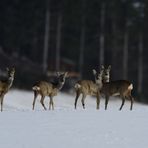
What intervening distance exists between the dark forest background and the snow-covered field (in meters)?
39.4

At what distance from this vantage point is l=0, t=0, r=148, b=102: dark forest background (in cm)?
6769

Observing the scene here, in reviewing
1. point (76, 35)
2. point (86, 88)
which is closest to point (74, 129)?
point (86, 88)

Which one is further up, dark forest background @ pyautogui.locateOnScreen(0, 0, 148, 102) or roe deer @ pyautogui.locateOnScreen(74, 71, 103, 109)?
dark forest background @ pyautogui.locateOnScreen(0, 0, 148, 102)

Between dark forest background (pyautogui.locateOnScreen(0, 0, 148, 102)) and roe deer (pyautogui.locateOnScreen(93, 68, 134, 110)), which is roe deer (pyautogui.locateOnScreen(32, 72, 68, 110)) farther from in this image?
dark forest background (pyautogui.locateOnScreen(0, 0, 148, 102))

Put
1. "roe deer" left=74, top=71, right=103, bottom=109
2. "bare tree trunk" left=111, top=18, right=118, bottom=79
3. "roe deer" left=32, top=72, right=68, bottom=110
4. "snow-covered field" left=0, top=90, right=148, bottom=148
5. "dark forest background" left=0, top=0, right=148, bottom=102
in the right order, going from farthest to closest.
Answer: "bare tree trunk" left=111, top=18, right=118, bottom=79 → "dark forest background" left=0, top=0, right=148, bottom=102 → "roe deer" left=32, top=72, right=68, bottom=110 → "roe deer" left=74, top=71, right=103, bottom=109 → "snow-covered field" left=0, top=90, right=148, bottom=148

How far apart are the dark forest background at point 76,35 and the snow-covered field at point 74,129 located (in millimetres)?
39414

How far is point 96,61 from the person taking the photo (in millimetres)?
73000

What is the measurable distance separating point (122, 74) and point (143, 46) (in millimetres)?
6734

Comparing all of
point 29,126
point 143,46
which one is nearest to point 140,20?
point 143,46

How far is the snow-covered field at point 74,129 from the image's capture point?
18.7 metres

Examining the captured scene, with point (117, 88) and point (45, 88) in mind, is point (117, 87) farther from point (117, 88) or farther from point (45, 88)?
point (45, 88)

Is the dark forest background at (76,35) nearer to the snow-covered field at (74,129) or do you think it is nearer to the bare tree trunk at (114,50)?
the bare tree trunk at (114,50)

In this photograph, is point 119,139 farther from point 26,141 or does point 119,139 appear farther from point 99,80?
point 99,80

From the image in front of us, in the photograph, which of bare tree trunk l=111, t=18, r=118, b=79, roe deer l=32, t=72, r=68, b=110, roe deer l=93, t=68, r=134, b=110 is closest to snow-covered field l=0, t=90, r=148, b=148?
roe deer l=93, t=68, r=134, b=110
